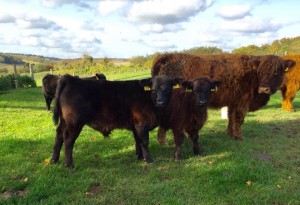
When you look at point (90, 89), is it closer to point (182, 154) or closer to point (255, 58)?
point (182, 154)

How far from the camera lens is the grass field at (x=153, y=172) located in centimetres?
521

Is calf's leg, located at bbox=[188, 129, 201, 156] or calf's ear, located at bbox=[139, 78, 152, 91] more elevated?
calf's ear, located at bbox=[139, 78, 152, 91]

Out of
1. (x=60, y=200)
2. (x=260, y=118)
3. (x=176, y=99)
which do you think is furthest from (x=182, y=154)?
(x=260, y=118)

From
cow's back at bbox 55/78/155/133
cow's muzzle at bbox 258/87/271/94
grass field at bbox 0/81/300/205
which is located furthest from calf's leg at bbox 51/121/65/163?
cow's muzzle at bbox 258/87/271/94

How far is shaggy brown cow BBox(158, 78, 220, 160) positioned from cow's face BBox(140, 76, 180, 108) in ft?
1.38

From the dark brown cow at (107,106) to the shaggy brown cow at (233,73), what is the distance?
2166 millimetres

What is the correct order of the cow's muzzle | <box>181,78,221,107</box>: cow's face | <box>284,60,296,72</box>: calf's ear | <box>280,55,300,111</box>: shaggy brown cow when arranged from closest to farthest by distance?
<box>181,78,221,107</box>: cow's face
the cow's muzzle
<box>284,60,296,72</box>: calf's ear
<box>280,55,300,111</box>: shaggy brown cow

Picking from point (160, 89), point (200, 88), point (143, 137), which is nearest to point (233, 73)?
point (200, 88)

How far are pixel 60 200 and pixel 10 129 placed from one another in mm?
6421

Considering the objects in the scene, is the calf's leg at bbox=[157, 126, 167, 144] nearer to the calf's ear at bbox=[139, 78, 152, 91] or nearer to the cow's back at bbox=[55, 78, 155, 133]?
the cow's back at bbox=[55, 78, 155, 133]

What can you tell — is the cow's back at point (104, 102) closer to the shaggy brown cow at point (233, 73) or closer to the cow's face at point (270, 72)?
the shaggy brown cow at point (233, 73)

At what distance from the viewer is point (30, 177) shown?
5992mm

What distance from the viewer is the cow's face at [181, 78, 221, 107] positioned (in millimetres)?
7090

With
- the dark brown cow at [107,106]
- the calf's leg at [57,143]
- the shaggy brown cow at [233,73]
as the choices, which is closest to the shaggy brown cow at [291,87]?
the shaggy brown cow at [233,73]
